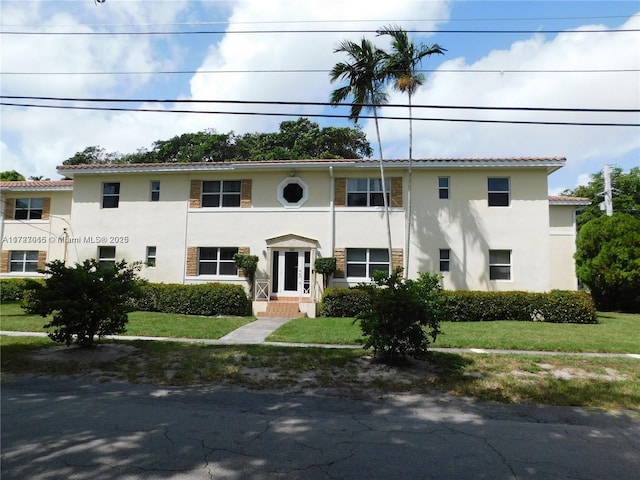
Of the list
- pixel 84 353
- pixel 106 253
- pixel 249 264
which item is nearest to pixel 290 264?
pixel 249 264

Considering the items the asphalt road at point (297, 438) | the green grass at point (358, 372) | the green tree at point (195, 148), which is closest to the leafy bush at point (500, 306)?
the green grass at point (358, 372)

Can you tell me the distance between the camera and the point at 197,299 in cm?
1602

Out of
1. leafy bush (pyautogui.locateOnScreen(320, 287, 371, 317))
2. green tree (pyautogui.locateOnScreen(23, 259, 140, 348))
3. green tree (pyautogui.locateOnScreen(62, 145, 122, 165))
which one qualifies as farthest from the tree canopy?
green tree (pyautogui.locateOnScreen(23, 259, 140, 348))

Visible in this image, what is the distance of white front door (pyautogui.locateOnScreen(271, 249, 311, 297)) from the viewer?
17.5 meters

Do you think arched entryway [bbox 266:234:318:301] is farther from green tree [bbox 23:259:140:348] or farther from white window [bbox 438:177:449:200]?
green tree [bbox 23:259:140:348]

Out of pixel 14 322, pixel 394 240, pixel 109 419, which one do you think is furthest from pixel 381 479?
pixel 394 240

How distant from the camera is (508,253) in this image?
1720cm

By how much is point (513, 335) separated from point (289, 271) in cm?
925

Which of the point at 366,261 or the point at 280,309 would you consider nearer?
the point at 280,309

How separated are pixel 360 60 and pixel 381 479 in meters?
15.7

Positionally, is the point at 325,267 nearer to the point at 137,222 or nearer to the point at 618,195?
the point at 137,222

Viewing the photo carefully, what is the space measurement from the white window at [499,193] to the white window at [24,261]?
2118 cm

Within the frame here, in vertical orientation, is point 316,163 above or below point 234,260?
above

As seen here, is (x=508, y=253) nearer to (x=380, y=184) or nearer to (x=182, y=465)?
(x=380, y=184)
